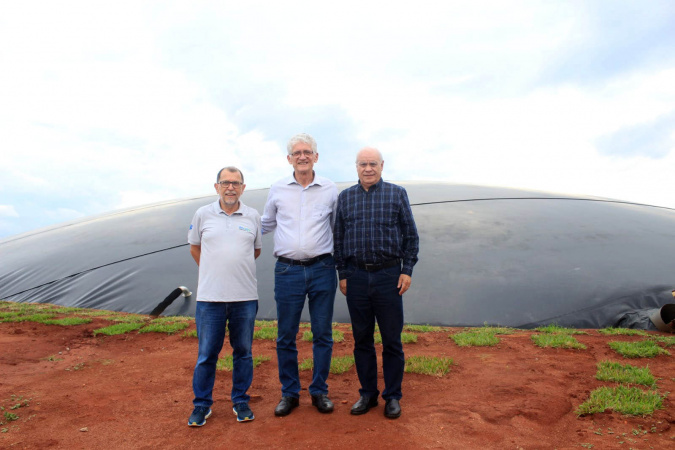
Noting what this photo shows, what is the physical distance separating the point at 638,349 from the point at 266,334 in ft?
15.0

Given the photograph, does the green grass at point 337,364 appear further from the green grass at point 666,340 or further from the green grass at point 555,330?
the green grass at point 666,340

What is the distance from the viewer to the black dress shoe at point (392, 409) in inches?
132

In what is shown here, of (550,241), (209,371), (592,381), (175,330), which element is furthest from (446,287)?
(209,371)

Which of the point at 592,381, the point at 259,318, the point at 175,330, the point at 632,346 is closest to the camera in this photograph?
the point at 592,381

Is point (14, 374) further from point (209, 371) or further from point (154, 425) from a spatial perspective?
point (209, 371)

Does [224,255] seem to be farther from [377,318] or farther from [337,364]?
[337,364]

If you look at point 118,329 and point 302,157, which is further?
point 118,329

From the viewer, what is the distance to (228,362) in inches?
196

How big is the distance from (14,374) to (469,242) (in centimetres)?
800

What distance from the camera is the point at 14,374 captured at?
4746 millimetres

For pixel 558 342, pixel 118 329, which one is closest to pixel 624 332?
pixel 558 342

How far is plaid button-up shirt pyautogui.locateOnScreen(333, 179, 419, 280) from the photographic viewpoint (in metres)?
3.37

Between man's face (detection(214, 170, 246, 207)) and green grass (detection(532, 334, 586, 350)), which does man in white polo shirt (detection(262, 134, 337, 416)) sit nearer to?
man's face (detection(214, 170, 246, 207))

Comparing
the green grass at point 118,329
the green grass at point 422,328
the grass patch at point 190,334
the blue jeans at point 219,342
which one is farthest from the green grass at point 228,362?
the green grass at point 422,328
